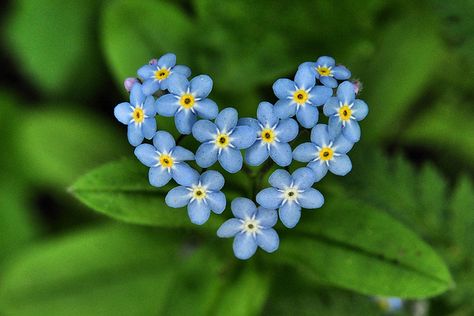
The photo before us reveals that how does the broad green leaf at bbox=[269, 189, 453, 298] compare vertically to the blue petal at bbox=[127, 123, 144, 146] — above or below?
above

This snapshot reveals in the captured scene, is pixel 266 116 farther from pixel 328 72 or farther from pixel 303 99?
pixel 328 72

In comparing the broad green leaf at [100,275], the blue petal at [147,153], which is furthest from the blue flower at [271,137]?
the broad green leaf at [100,275]

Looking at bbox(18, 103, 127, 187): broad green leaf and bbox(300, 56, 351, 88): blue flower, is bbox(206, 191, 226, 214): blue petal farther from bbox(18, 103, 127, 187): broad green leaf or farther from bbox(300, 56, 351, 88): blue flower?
bbox(18, 103, 127, 187): broad green leaf

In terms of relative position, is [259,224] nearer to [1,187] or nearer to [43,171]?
[43,171]

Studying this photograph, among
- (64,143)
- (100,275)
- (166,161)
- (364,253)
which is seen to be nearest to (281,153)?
(166,161)

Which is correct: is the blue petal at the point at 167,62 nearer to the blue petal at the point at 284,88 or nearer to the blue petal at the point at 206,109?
the blue petal at the point at 206,109

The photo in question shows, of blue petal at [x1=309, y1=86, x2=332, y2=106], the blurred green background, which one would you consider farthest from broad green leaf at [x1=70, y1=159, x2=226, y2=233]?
blue petal at [x1=309, y1=86, x2=332, y2=106]

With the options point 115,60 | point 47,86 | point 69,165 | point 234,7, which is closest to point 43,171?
point 69,165
